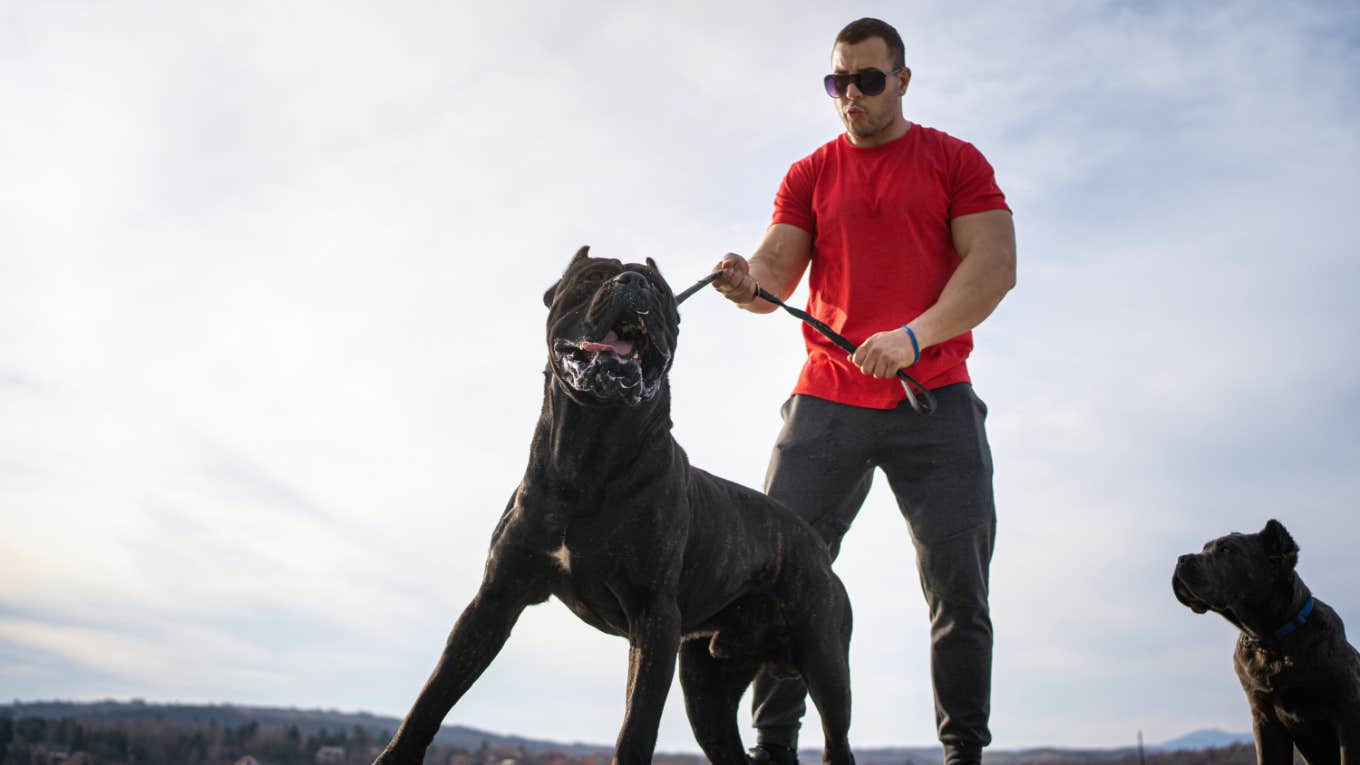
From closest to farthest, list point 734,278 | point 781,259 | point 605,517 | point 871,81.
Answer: point 605,517
point 734,278
point 871,81
point 781,259

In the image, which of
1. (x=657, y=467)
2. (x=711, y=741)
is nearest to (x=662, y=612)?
(x=657, y=467)

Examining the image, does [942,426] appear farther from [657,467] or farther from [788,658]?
Result: [657,467]

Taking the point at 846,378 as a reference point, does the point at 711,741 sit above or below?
below

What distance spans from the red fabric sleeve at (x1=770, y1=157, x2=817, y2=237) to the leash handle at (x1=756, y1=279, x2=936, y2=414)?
2.97ft

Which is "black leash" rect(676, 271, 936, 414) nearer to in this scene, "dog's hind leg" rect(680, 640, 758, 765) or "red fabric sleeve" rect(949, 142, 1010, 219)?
"red fabric sleeve" rect(949, 142, 1010, 219)

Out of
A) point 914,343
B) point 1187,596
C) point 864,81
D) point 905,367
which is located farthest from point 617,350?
point 1187,596

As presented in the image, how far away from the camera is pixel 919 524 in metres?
5.89

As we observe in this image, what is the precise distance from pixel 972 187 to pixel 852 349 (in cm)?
122

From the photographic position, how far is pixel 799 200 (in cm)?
647

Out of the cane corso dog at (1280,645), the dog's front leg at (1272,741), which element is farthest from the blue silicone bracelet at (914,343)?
the dog's front leg at (1272,741)

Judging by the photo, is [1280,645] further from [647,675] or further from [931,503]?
[647,675]

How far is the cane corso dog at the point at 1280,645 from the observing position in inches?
260

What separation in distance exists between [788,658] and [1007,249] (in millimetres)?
2362

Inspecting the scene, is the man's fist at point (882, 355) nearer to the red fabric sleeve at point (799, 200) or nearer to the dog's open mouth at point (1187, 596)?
the red fabric sleeve at point (799, 200)
